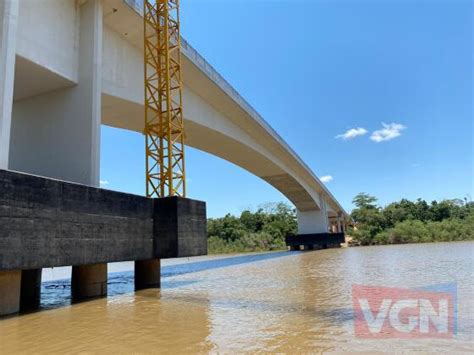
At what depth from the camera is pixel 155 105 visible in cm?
1864

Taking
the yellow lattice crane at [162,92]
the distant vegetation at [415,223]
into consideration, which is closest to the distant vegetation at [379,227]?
the distant vegetation at [415,223]

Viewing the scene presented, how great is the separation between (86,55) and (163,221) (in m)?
6.44

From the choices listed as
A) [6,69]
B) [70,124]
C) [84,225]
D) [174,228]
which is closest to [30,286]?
[84,225]

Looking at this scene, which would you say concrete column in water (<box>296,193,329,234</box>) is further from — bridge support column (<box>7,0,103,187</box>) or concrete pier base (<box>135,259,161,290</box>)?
bridge support column (<box>7,0,103,187</box>)

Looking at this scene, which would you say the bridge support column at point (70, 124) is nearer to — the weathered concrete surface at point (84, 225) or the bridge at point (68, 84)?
the bridge at point (68, 84)

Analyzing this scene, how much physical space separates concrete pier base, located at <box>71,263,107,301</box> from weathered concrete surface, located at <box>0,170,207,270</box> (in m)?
1.28

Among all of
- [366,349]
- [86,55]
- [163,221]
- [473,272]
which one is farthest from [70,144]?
[473,272]

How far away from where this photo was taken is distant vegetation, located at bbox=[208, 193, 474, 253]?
61156mm

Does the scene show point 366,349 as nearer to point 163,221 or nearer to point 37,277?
point 163,221

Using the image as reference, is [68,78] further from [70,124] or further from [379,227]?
[379,227]

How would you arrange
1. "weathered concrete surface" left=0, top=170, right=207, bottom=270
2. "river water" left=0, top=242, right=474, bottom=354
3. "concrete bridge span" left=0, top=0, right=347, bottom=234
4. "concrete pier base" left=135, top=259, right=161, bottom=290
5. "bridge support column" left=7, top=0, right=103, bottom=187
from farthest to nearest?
1. "concrete pier base" left=135, top=259, right=161, bottom=290
2. "bridge support column" left=7, top=0, right=103, bottom=187
3. "concrete bridge span" left=0, top=0, right=347, bottom=234
4. "weathered concrete surface" left=0, top=170, right=207, bottom=270
5. "river water" left=0, top=242, right=474, bottom=354

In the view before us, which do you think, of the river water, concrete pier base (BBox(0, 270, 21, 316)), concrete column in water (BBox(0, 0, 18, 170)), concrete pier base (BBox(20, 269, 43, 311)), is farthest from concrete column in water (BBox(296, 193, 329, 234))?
concrete column in water (BBox(0, 0, 18, 170))

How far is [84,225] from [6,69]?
14.8 feet

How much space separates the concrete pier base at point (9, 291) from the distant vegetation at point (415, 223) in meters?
61.1
